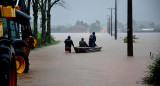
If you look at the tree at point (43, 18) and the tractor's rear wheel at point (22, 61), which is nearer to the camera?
the tractor's rear wheel at point (22, 61)

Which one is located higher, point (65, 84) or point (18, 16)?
point (18, 16)

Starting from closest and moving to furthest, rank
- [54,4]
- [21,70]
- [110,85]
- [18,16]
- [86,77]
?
[18,16] → [110,85] → [86,77] → [21,70] → [54,4]

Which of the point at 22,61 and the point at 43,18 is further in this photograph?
the point at 43,18

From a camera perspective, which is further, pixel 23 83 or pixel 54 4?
pixel 54 4

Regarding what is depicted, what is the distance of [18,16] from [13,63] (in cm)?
233

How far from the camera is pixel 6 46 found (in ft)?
27.0

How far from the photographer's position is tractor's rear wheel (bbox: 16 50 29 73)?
1488 centimetres

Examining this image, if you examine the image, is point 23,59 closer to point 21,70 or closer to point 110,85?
point 21,70

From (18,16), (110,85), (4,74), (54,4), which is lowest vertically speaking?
(110,85)

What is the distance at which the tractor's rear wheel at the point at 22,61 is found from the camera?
48.8 ft

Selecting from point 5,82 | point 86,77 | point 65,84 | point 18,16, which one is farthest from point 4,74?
point 86,77

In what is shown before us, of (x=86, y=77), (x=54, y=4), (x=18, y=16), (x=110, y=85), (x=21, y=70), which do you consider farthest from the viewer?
(x=54, y=4)

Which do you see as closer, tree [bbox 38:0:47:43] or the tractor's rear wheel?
Answer: the tractor's rear wheel

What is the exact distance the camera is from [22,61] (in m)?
15.2
